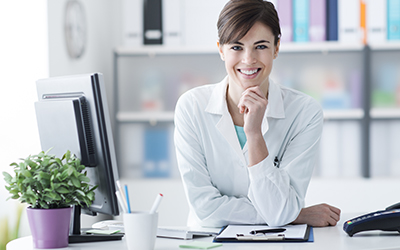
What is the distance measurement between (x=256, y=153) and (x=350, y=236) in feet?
1.13

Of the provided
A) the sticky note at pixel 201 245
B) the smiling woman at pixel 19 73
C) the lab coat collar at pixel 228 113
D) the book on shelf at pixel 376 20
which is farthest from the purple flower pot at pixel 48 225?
the book on shelf at pixel 376 20

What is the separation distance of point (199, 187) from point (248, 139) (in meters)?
0.24

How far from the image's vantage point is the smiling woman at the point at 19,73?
2.26m

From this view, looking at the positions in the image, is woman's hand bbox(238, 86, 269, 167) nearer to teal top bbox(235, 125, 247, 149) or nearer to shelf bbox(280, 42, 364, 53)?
teal top bbox(235, 125, 247, 149)

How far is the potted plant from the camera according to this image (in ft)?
3.53

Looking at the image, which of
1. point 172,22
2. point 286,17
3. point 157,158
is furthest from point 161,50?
point 286,17

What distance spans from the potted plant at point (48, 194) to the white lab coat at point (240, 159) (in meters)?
0.48

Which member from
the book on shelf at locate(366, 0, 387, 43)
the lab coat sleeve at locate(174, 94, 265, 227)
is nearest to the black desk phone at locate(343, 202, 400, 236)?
the lab coat sleeve at locate(174, 94, 265, 227)

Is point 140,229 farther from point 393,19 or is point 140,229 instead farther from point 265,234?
point 393,19

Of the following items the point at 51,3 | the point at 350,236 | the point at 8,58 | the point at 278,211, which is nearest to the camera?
the point at 350,236

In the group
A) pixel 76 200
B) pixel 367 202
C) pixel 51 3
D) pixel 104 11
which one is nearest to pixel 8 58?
pixel 51 3

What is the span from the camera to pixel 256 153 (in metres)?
1.37

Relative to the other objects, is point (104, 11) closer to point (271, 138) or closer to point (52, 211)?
point (271, 138)

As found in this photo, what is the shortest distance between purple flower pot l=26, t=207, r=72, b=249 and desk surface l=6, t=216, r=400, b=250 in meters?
0.05
